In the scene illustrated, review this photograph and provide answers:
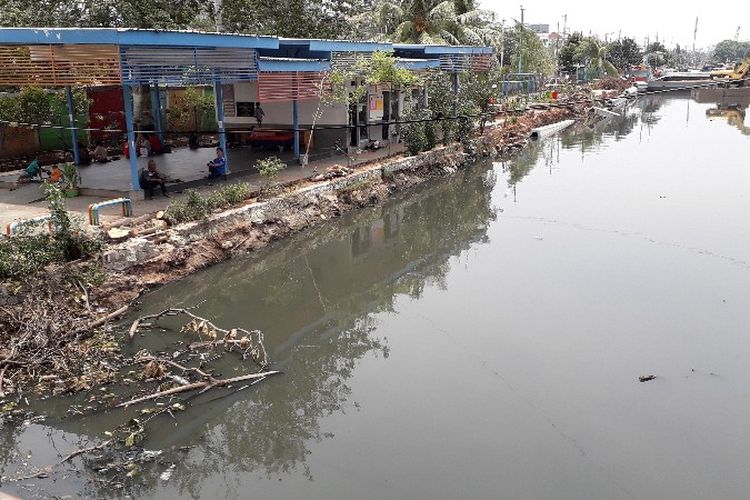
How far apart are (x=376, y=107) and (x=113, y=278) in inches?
525

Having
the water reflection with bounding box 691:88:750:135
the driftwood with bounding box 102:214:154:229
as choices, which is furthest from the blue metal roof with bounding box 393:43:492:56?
the water reflection with bounding box 691:88:750:135

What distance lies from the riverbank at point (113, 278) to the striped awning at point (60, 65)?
3075 millimetres

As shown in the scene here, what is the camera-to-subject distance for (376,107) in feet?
72.2

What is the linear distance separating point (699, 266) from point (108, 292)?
11.1 meters

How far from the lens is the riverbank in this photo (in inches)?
325

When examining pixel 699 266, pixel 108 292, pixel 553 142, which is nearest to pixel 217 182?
pixel 108 292

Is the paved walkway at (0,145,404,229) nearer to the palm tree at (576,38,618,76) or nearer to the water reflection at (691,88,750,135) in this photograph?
the water reflection at (691,88,750,135)

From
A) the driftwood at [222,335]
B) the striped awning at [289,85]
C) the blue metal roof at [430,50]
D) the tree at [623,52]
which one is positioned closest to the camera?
the driftwood at [222,335]

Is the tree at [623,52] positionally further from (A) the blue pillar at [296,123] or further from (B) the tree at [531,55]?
(A) the blue pillar at [296,123]

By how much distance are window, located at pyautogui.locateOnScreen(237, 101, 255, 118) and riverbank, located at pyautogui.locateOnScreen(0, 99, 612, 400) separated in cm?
405

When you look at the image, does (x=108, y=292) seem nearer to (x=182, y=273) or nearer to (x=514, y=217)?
(x=182, y=273)

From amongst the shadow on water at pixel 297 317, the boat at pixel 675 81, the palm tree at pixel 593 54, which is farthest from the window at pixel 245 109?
the boat at pixel 675 81

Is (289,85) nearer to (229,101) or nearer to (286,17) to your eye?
(229,101)

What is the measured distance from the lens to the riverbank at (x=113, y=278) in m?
8.25
